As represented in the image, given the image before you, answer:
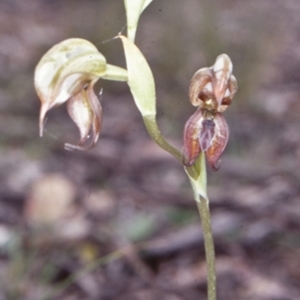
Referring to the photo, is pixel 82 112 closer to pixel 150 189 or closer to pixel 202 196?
pixel 202 196

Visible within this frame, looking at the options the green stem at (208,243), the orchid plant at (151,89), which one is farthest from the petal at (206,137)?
the green stem at (208,243)

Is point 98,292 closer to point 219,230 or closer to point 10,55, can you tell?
point 219,230

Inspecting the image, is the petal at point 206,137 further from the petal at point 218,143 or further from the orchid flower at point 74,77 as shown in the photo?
the orchid flower at point 74,77

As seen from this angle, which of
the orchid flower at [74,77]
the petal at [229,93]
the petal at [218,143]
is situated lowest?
the petal at [218,143]

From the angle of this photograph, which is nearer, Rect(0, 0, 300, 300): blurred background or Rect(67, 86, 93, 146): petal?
Rect(67, 86, 93, 146): petal

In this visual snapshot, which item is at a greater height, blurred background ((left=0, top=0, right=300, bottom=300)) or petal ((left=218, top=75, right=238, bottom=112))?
blurred background ((left=0, top=0, right=300, bottom=300))

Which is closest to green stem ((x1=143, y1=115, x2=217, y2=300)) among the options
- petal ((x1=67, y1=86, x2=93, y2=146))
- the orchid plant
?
the orchid plant

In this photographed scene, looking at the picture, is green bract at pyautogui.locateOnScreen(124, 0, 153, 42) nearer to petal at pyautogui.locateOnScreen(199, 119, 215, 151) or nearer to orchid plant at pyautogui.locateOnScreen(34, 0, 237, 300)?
orchid plant at pyautogui.locateOnScreen(34, 0, 237, 300)
